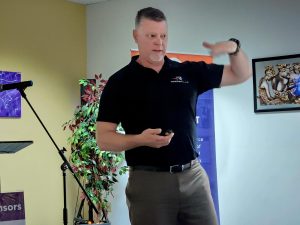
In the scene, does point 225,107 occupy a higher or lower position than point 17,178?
higher

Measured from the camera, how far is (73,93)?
4.93 m

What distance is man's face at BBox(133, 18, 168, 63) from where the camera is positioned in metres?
1.73

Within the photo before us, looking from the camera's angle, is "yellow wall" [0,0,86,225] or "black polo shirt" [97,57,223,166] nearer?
"black polo shirt" [97,57,223,166]

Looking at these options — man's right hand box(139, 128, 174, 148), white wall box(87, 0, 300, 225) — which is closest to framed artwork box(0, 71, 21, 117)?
white wall box(87, 0, 300, 225)

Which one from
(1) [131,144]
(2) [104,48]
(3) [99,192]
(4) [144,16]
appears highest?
(2) [104,48]

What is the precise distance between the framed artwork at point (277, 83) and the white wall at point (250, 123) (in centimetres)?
6

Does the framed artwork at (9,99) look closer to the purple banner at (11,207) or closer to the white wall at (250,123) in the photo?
the white wall at (250,123)

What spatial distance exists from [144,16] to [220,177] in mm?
2652

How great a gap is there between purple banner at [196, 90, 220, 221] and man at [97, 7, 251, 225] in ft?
6.82

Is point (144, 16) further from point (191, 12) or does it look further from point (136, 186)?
point (191, 12)

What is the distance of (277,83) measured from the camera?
3.87 m

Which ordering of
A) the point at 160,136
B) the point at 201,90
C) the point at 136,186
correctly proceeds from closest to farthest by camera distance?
the point at 160,136, the point at 136,186, the point at 201,90

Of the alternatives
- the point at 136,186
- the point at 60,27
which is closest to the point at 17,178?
the point at 60,27

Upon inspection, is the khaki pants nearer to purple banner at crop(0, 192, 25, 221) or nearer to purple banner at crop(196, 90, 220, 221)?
purple banner at crop(0, 192, 25, 221)
